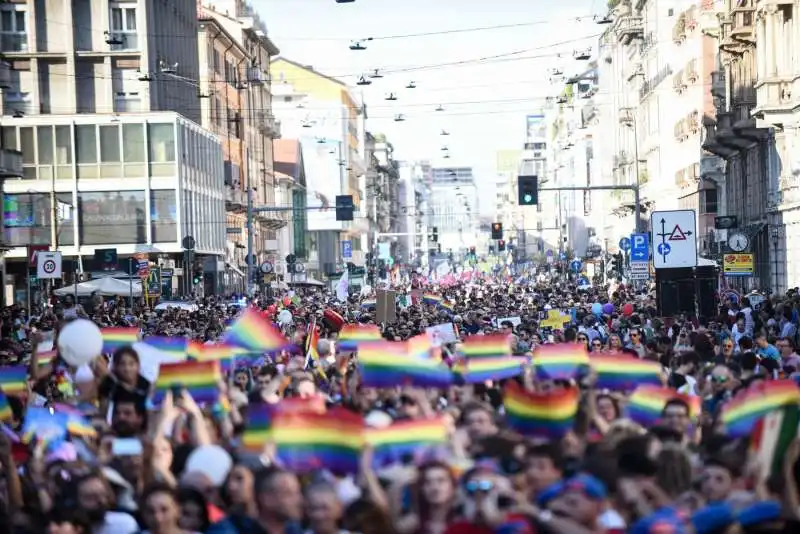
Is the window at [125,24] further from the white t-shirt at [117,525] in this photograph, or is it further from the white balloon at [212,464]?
the white t-shirt at [117,525]

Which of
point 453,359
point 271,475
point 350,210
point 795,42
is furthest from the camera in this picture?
point 350,210

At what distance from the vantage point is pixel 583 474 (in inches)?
332

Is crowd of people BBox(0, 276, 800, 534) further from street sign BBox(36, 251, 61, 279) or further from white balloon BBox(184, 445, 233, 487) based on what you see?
street sign BBox(36, 251, 61, 279)

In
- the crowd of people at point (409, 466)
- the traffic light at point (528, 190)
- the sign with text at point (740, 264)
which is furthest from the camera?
the traffic light at point (528, 190)

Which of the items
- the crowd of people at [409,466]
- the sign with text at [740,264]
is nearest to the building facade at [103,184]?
the sign with text at [740,264]

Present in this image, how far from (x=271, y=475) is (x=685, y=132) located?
65495 millimetres

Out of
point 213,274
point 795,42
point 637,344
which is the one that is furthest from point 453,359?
point 213,274

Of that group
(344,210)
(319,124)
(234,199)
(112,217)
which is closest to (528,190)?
(344,210)

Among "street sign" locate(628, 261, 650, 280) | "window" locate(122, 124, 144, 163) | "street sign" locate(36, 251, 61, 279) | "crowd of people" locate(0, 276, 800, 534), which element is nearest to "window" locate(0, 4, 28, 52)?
"window" locate(122, 124, 144, 163)

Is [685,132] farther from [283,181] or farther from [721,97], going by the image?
[283,181]

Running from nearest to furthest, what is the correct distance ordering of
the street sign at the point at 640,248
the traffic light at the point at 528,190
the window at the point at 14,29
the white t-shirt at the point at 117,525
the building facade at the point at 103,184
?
the white t-shirt at the point at 117,525, the street sign at the point at 640,248, the traffic light at the point at 528,190, the window at the point at 14,29, the building facade at the point at 103,184

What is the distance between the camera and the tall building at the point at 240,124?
280ft

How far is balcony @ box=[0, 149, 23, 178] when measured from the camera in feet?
159

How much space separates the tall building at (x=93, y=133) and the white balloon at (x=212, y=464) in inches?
2267
